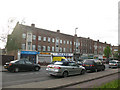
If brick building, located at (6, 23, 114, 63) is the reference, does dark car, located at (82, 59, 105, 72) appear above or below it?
below

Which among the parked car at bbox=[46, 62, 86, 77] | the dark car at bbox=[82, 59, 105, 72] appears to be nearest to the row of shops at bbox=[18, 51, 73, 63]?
the dark car at bbox=[82, 59, 105, 72]

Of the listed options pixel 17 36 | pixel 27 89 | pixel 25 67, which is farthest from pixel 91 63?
pixel 17 36

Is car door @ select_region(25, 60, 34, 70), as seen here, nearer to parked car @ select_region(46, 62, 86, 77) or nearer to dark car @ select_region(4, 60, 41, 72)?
dark car @ select_region(4, 60, 41, 72)

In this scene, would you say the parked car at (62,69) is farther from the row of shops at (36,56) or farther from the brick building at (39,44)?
the row of shops at (36,56)

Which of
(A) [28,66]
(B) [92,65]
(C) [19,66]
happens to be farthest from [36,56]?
(B) [92,65]

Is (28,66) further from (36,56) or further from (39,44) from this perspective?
(39,44)

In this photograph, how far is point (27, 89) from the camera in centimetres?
658

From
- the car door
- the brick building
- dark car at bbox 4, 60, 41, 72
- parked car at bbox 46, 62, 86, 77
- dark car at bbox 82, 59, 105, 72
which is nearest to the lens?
parked car at bbox 46, 62, 86, 77

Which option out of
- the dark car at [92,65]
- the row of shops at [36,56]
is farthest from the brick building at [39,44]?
the dark car at [92,65]

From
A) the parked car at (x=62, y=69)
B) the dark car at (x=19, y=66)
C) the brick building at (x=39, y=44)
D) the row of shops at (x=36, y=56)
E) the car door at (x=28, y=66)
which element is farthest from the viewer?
the row of shops at (x=36, y=56)

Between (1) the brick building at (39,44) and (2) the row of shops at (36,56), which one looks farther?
(2) the row of shops at (36,56)

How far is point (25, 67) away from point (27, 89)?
365 inches

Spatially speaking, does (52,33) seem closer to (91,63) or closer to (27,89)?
(91,63)

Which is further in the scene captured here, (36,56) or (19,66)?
(36,56)
